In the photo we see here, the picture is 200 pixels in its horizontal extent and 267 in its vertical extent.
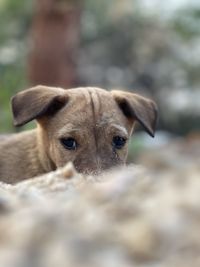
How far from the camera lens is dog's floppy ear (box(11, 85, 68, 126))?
7953 mm

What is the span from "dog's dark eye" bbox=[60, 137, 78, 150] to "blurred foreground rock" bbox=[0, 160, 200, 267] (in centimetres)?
406

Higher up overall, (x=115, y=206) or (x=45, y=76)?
(x=115, y=206)

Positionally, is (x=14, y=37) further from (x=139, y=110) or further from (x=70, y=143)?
(x=70, y=143)

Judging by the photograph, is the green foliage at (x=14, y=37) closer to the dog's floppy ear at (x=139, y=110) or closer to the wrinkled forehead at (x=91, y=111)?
the dog's floppy ear at (x=139, y=110)

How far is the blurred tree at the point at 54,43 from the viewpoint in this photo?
20969 mm

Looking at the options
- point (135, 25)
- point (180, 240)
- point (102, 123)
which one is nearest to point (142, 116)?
point (102, 123)

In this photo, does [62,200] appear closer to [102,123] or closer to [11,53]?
[102,123]

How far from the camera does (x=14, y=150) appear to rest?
8445mm

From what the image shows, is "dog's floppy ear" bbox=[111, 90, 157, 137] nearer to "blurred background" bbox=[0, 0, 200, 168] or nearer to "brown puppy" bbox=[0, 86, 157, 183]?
"brown puppy" bbox=[0, 86, 157, 183]

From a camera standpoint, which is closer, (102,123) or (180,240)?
(180,240)

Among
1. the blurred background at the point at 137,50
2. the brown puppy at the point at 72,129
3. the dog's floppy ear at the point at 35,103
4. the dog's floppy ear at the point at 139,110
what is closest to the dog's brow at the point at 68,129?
the brown puppy at the point at 72,129

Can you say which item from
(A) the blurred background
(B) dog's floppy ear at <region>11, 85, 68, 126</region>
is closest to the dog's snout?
(B) dog's floppy ear at <region>11, 85, 68, 126</region>

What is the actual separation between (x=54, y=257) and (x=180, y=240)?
511 millimetres

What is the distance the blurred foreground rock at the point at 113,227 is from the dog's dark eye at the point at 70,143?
4.06m
